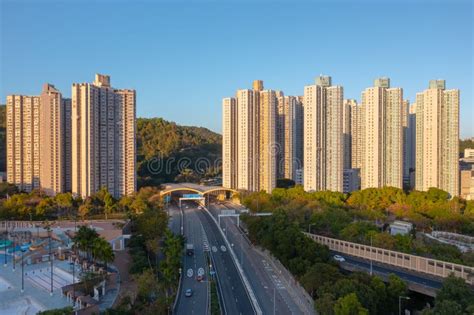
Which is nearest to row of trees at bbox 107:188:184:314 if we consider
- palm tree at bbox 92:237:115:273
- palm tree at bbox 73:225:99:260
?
palm tree at bbox 92:237:115:273

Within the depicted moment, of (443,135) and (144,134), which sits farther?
(144,134)

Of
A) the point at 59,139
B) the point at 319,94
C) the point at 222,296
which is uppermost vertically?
the point at 319,94

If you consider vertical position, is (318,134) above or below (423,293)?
above

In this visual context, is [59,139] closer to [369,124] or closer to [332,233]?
[332,233]

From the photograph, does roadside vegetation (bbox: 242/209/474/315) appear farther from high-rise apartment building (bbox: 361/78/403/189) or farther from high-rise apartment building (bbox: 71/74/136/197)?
high-rise apartment building (bbox: 361/78/403/189)

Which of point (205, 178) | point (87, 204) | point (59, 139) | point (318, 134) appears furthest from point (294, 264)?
point (205, 178)

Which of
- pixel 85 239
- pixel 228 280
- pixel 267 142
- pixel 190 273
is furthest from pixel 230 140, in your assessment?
pixel 228 280
